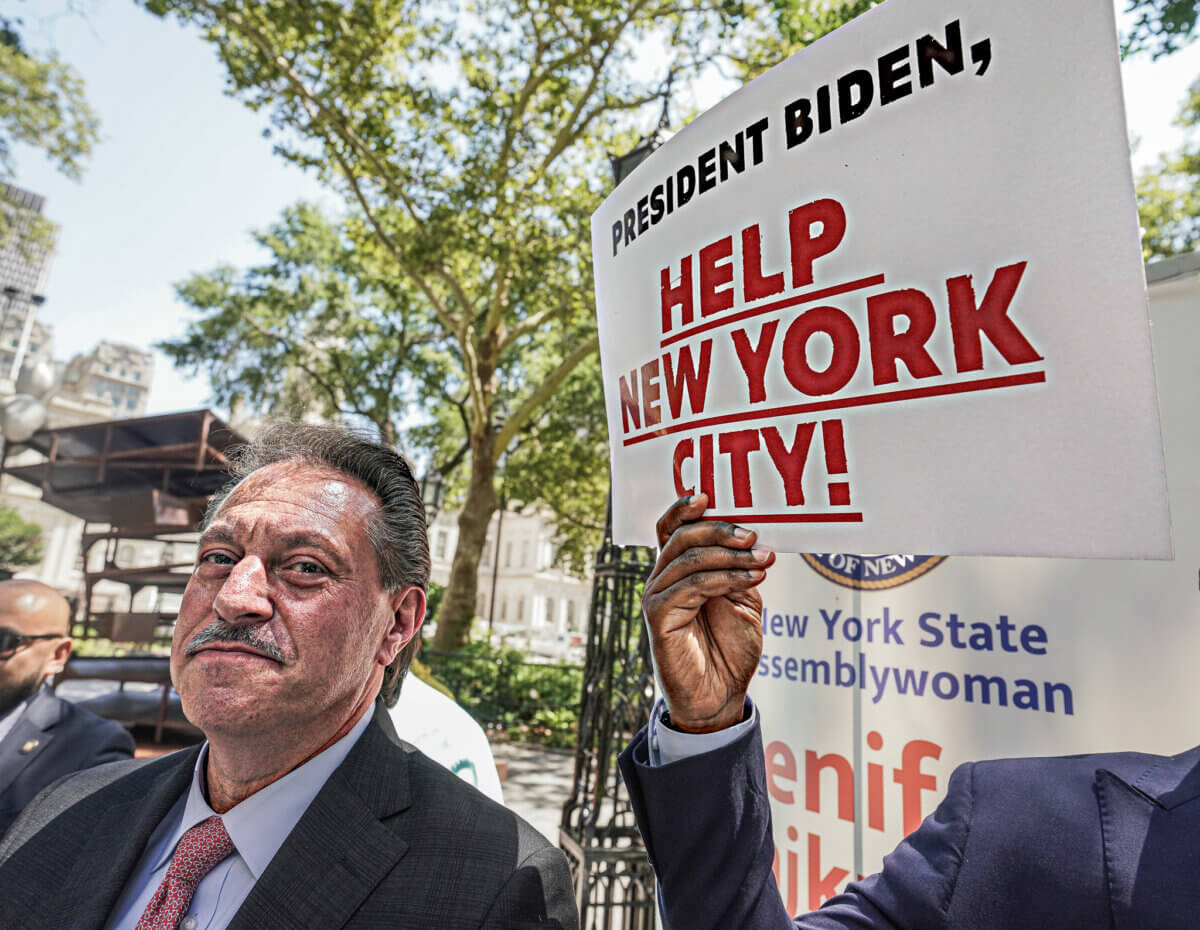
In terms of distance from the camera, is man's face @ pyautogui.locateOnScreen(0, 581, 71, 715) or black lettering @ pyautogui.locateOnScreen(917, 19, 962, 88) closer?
black lettering @ pyautogui.locateOnScreen(917, 19, 962, 88)

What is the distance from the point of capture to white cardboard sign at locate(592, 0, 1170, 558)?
3.02 feet

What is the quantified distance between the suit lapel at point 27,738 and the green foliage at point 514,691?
988 centimetres

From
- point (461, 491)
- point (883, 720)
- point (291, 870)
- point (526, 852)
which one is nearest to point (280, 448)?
point (291, 870)

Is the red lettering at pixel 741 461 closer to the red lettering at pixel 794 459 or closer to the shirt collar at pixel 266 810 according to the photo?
the red lettering at pixel 794 459

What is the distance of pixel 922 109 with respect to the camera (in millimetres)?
1081

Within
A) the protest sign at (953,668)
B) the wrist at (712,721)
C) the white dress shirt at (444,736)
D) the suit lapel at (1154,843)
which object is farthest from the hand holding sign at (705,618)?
the protest sign at (953,668)

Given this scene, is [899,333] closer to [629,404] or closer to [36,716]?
[629,404]

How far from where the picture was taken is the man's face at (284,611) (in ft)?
4.34

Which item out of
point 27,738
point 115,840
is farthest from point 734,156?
point 27,738

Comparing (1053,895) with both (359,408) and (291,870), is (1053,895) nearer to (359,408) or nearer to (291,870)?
(291,870)

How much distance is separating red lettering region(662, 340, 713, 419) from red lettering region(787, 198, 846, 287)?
187 mm

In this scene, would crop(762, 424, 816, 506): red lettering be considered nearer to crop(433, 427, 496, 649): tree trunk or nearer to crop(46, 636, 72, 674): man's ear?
crop(46, 636, 72, 674): man's ear

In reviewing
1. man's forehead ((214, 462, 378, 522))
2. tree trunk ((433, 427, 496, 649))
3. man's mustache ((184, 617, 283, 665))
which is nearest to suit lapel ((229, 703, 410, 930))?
man's mustache ((184, 617, 283, 665))

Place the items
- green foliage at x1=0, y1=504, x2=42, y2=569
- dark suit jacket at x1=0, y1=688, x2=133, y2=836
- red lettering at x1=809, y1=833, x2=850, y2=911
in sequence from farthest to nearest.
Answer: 1. green foliage at x1=0, y1=504, x2=42, y2=569
2. dark suit jacket at x1=0, y1=688, x2=133, y2=836
3. red lettering at x1=809, y1=833, x2=850, y2=911
